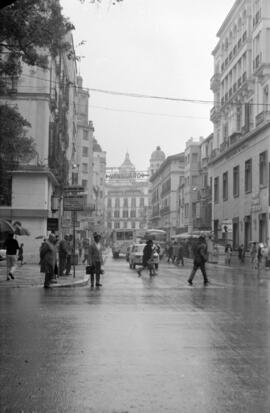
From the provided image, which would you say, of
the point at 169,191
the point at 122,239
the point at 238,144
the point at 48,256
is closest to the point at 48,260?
the point at 48,256

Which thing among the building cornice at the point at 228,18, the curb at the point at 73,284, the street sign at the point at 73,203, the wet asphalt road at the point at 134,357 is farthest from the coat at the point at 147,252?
the building cornice at the point at 228,18

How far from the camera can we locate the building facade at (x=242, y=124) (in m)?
46.5

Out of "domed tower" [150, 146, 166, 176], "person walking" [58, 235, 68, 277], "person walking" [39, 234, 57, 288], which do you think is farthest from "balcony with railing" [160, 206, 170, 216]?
"person walking" [39, 234, 57, 288]

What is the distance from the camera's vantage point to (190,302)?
15.3 meters

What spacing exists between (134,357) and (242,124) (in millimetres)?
46999

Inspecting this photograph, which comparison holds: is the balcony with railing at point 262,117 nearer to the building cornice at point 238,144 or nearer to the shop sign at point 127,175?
the building cornice at point 238,144

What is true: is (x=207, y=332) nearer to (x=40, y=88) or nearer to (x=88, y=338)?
(x=88, y=338)

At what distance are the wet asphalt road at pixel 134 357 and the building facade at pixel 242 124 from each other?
110 ft

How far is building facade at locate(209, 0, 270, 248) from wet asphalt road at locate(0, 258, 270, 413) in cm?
3346

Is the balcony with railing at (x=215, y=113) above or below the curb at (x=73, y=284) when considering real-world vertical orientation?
above

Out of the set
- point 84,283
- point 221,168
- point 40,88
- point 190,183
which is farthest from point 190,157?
point 84,283

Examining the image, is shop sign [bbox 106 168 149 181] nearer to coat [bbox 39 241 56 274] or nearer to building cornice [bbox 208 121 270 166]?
building cornice [bbox 208 121 270 166]

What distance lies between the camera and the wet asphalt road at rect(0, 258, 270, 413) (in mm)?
5988

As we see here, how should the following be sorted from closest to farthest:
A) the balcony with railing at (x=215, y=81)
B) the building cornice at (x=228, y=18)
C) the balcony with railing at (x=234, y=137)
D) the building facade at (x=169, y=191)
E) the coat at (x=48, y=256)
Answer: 1. the coat at (x=48, y=256)
2. the balcony with railing at (x=234, y=137)
3. the building cornice at (x=228, y=18)
4. the balcony with railing at (x=215, y=81)
5. the building facade at (x=169, y=191)
